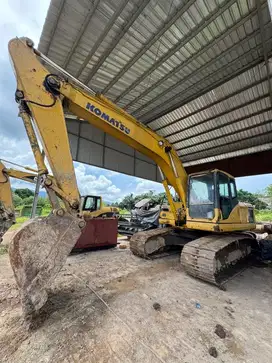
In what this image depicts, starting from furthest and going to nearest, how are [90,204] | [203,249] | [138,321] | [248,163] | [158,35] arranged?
[248,163] → [90,204] → [158,35] → [203,249] → [138,321]

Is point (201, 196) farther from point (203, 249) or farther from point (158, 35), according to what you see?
point (158, 35)

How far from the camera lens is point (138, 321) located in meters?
2.41

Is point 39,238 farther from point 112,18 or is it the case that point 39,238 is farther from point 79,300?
point 112,18

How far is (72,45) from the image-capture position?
5.24 meters

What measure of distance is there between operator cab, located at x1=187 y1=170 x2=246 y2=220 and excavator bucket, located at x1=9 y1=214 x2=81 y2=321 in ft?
11.5

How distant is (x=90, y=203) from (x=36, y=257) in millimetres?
6874

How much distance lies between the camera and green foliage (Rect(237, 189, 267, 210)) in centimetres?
3058

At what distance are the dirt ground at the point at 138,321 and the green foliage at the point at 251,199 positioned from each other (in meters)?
30.7

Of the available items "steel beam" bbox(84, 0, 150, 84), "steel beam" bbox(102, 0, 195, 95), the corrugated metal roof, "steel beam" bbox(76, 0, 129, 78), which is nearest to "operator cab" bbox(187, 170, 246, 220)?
the corrugated metal roof

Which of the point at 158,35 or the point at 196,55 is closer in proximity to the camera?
the point at 158,35

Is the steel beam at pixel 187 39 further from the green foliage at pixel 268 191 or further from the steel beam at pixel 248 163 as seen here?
the green foliage at pixel 268 191

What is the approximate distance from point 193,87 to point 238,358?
7.12 m

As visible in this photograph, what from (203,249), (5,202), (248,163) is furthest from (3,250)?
(248,163)

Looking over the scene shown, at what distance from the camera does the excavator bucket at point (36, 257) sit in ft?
7.02
